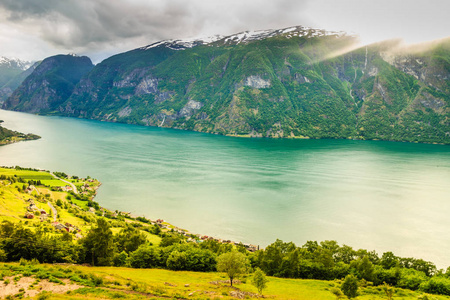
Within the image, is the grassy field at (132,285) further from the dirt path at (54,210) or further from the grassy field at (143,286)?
the dirt path at (54,210)

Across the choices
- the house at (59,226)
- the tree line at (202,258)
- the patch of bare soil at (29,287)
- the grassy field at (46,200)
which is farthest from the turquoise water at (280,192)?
the patch of bare soil at (29,287)

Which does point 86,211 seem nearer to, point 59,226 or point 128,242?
point 59,226

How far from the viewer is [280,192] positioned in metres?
72.5

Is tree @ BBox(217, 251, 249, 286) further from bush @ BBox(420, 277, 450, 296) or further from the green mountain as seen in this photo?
the green mountain

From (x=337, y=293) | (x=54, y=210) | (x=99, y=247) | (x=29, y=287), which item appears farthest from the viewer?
(x=54, y=210)

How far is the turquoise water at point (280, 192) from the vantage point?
5194cm

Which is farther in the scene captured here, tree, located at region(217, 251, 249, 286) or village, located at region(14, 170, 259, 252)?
village, located at region(14, 170, 259, 252)

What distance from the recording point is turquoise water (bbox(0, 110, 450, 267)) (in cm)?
5194

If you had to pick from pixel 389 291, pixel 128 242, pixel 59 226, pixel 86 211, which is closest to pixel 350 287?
pixel 389 291

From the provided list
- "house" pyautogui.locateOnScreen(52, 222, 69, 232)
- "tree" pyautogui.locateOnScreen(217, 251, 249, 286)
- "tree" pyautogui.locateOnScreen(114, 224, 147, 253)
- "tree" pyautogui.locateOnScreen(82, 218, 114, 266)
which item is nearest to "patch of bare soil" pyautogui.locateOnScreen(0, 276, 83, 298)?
"tree" pyautogui.locateOnScreen(82, 218, 114, 266)

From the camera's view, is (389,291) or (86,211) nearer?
(389,291)

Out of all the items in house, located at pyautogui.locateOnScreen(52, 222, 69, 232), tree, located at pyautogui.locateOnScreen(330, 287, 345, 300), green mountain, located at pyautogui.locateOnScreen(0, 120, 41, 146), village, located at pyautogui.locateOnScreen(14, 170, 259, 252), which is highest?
green mountain, located at pyautogui.locateOnScreen(0, 120, 41, 146)

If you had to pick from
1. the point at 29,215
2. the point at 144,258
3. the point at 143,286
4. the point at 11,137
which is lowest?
the point at 144,258

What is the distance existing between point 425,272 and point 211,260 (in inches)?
1079
